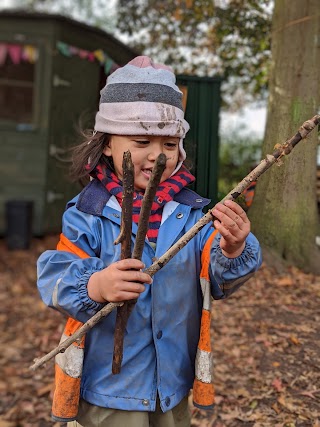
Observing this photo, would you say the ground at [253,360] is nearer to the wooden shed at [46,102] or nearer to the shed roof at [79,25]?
the wooden shed at [46,102]

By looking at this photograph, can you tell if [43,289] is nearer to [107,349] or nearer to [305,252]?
[107,349]

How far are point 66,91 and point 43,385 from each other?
5676mm

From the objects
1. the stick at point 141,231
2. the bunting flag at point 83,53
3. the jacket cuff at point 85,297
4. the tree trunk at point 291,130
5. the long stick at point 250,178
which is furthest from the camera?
the bunting flag at point 83,53

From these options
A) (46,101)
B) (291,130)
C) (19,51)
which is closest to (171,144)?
(291,130)

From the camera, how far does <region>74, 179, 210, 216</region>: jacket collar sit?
1817 mm

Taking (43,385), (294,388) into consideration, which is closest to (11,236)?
(43,385)

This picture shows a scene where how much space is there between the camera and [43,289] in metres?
1.75

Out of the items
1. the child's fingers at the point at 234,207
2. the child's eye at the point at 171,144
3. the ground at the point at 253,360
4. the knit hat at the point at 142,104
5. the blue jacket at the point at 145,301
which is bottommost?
the ground at the point at 253,360

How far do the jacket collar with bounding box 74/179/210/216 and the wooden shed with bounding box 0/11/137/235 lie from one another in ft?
20.9

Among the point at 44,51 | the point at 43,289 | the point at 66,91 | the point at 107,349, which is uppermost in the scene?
the point at 44,51

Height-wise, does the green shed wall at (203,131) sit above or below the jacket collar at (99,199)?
above

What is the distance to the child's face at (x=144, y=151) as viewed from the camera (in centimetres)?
172

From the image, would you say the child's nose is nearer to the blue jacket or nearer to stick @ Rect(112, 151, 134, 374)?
the blue jacket

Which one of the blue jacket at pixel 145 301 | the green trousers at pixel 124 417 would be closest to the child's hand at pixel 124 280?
the blue jacket at pixel 145 301
